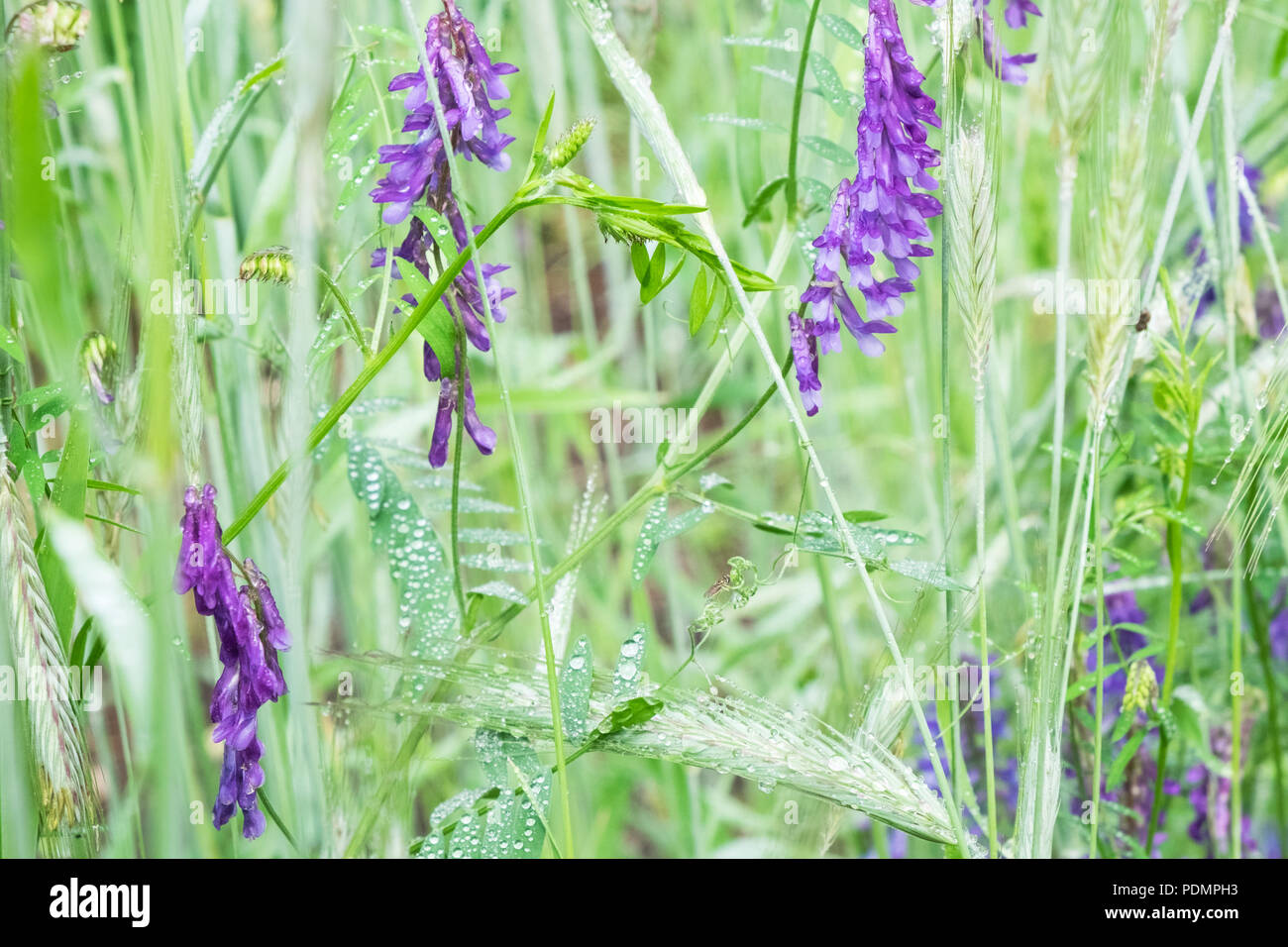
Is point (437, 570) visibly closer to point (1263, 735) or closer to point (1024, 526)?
point (1024, 526)

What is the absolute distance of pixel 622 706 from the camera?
0.47 m

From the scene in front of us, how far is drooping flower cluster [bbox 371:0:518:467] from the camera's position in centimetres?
47

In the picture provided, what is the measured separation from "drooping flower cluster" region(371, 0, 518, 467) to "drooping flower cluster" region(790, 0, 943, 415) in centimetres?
16

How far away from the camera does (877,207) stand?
0.48 m

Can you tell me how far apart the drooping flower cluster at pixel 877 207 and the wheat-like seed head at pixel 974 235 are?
29 millimetres

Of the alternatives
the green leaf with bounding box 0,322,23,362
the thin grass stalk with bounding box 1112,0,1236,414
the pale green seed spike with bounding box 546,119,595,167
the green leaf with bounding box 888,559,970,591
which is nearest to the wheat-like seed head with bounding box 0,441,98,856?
the green leaf with bounding box 0,322,23,362

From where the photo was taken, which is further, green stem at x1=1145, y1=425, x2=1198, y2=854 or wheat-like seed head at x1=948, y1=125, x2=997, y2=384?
green stem at x1=1145, y1=425, x2=1198, y2=854

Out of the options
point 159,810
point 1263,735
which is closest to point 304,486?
point 159,810

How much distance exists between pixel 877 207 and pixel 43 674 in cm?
41

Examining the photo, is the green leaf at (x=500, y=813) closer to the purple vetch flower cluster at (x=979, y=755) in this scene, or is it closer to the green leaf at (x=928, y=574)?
the green leaf at (x=928, y=574)

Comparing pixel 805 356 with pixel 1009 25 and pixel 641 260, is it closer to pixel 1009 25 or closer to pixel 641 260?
pixel 641 260

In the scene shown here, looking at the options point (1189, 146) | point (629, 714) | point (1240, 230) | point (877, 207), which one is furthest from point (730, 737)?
point (1240, 230)

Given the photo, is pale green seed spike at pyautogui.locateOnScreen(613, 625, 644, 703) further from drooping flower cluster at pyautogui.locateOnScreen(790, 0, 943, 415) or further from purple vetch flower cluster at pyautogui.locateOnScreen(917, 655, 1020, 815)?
purple vetch flower cluster at pyautogui.locateOnScreen(917, 655, 1020, 815)
